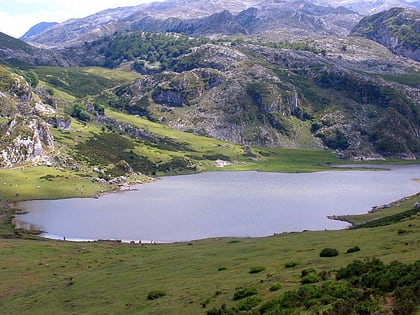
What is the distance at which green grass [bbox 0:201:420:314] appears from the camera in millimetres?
40000

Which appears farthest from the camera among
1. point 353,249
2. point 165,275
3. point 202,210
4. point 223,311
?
point 202,210

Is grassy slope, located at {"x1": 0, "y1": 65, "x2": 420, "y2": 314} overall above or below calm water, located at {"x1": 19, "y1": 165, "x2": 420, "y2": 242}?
above

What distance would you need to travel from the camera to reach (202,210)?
14625 cm

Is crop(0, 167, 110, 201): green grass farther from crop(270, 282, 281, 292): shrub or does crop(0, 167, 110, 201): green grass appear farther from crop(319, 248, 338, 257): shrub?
crop(270, 282, 281, 292): shrub

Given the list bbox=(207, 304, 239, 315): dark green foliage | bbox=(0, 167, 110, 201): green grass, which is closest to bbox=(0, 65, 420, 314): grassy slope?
bbox=(207, 304, 239, 315): dark green foliage

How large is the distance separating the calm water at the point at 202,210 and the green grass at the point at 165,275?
124 feet

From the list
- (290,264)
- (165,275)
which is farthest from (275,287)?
(165,275)

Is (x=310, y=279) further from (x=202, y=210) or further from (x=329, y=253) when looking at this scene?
(x=202, y=210)

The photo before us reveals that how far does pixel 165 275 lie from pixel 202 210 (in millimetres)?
91762

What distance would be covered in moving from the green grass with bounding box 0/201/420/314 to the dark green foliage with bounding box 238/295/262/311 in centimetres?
87

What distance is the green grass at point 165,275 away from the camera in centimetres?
4000

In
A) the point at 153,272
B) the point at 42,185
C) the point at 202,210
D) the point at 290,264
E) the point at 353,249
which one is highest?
the point at 353,249

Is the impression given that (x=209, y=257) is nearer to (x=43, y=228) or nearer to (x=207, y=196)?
(x=43, y=228)

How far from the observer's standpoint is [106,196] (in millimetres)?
176875
